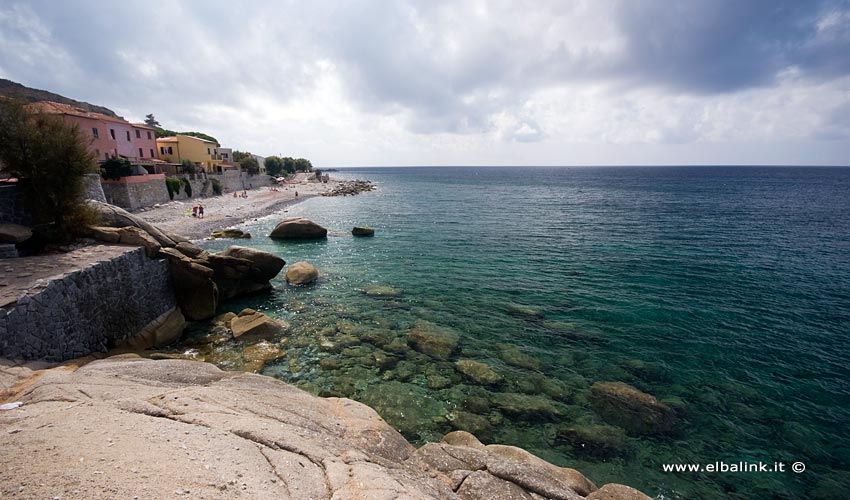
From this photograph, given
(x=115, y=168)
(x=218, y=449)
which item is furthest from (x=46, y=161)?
(x=115, y=168)

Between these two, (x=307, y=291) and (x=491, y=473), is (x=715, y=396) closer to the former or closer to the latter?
(x=491, y=473)

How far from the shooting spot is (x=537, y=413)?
13164 millimetres

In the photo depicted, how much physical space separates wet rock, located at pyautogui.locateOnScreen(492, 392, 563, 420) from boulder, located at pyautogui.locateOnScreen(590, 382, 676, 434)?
1.63 meters

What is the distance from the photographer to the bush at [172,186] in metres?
56.6

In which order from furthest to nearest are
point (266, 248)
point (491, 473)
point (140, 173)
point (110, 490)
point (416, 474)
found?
point (140, 173) < point (266, 248) < point (491, 473) < point (416, 474) < point (110, 490)

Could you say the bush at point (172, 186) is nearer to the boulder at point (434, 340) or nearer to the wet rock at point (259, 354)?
the wet rock at point (259, 354)

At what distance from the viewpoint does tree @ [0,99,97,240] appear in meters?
15.9

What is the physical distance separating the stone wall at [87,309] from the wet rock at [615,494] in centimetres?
1687

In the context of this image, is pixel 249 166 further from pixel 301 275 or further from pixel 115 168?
pixel 301 275

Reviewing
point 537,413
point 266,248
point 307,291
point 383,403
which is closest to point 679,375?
point 537,413

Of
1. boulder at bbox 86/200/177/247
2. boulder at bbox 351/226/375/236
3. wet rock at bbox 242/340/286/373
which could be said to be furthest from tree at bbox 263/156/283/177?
wet rock at bbox 242/340/286/373

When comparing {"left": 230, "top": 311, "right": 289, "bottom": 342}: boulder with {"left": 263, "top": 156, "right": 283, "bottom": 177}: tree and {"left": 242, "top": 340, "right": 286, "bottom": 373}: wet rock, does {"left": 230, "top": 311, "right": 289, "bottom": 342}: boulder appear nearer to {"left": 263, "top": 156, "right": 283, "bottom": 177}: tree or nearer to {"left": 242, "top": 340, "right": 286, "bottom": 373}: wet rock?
{"left": 242, "top": 340, "right": 286, "bottom": 373}: wet rock

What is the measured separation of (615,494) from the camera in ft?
29.5

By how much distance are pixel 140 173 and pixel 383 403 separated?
2178 inches
